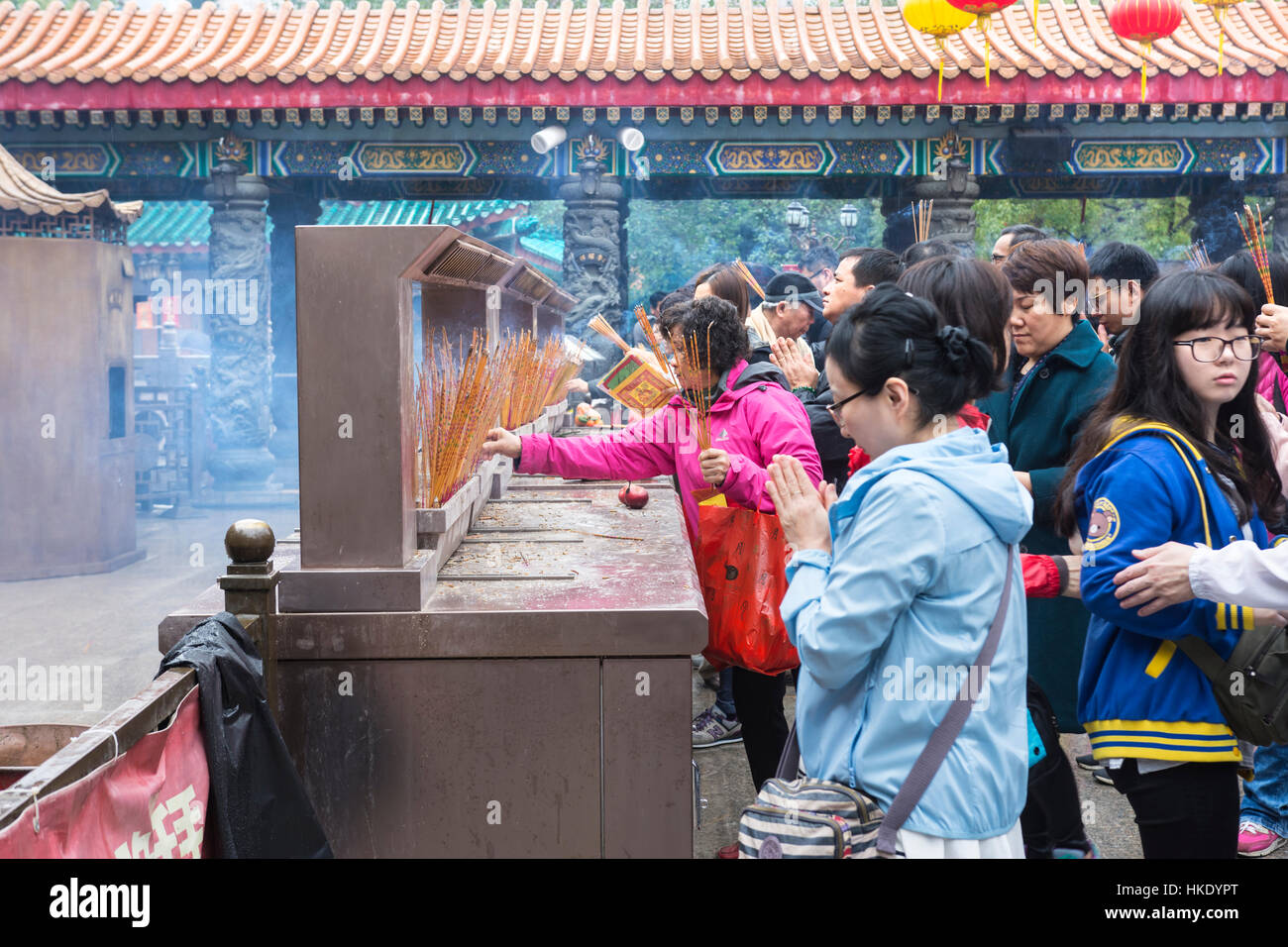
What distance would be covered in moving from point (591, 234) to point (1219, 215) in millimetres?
4964

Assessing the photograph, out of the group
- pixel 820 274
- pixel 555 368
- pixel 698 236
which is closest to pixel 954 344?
pixel 555 368

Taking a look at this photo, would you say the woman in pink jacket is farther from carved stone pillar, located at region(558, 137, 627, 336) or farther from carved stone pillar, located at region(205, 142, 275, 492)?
carved stone pillar, located at region(205, 142, 275, 492)

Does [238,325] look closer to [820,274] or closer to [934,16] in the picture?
[820,274]

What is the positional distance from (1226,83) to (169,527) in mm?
8142

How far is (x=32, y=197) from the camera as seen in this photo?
679 centimetres

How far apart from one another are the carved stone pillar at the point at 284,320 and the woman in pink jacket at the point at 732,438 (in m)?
7.22

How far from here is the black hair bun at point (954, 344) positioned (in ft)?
5.23

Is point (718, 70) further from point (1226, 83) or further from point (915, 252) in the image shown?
point (915, 252)

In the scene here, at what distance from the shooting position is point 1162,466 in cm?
185

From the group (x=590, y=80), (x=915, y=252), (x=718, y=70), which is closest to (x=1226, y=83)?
(x=718, y=70)

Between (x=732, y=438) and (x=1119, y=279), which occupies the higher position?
(x=1119, y=279)

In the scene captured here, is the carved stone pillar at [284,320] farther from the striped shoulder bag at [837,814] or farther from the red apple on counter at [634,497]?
the striped shoulder bag at [837,814]

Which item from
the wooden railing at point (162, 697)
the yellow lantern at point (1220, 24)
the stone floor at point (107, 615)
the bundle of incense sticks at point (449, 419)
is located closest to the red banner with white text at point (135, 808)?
the wooden railing at point (162, 697)

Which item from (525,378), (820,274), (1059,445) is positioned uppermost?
(820,274)
